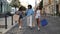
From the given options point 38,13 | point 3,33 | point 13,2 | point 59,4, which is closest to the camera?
point 3,33

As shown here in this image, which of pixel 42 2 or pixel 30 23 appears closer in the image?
pixel 30 23

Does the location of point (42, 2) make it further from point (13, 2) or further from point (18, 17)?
point (18, 17)

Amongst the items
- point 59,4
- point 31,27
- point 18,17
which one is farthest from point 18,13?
point 59,4

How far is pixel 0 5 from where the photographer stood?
2194 inches

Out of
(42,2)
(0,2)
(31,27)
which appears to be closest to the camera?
(31,27)

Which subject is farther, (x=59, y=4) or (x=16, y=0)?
(x=16, y=0)

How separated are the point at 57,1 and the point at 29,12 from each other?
185 ft

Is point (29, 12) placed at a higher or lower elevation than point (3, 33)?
higher

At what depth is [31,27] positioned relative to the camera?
18.4m

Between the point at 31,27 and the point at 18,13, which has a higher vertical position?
the point at 18,13

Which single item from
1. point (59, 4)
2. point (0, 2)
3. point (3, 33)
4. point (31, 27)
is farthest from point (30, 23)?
point (59, 4)

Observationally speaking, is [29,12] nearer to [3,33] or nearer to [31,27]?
[31,27]

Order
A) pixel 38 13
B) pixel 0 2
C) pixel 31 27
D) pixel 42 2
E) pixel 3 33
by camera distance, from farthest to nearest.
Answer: pixel 42 2, pixel 0 2, pixel 31 27, pixel 38 13, pixel 3 33

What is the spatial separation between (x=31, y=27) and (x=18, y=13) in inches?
61.8
